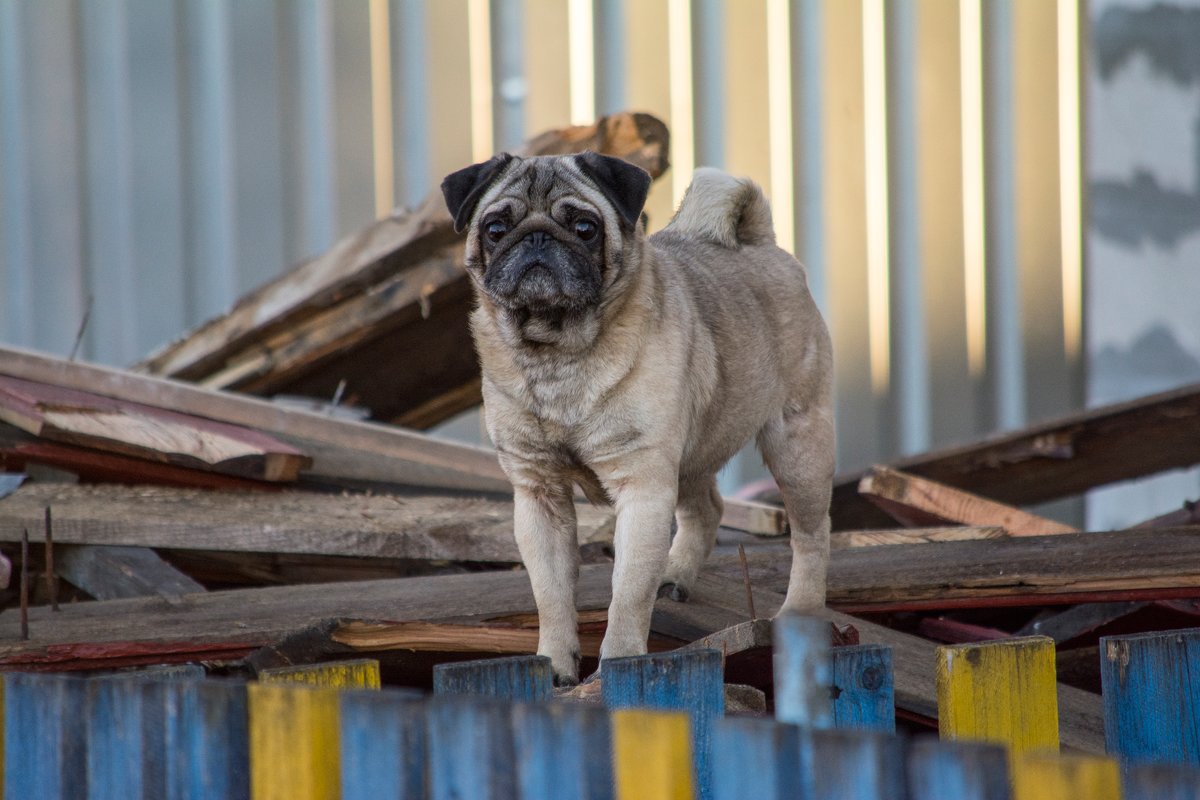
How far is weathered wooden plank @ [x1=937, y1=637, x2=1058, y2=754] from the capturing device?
2.08 metres

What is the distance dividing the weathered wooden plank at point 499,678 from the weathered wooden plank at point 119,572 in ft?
5.96

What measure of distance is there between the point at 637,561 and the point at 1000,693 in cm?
118

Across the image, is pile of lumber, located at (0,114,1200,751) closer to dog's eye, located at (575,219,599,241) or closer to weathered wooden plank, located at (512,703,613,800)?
dog's eye, located at (575,219,599,241)

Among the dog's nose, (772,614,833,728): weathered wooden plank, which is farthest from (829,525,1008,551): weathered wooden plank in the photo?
(772,614,833,728): weathered wooden plank

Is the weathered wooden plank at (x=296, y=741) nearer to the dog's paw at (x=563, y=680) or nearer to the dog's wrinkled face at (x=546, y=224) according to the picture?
the dog's paw at (x=563, y=680)

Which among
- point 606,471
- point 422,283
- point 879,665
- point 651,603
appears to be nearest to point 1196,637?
point 879,665

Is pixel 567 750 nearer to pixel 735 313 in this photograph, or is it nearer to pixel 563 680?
pixel 563 680

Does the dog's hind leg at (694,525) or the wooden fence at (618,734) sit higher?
the dog's hind leg at (694,525)

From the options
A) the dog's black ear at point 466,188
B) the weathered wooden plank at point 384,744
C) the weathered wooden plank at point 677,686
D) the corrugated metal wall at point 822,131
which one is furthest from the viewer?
A: the corrugated metal wall at point 822,131

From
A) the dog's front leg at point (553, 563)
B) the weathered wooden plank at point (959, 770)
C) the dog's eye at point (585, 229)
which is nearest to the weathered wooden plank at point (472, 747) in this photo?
the weathered wooden plank at point (959, 770)

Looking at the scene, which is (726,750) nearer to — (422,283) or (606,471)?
(606,471)

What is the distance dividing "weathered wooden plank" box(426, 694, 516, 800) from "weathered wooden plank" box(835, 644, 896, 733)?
759mm

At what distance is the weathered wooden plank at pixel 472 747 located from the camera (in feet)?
5.22

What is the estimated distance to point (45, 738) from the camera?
1931mm
